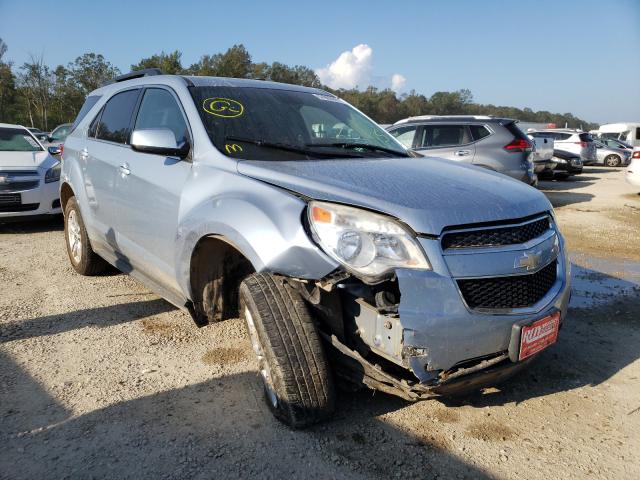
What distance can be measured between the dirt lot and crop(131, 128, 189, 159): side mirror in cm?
132

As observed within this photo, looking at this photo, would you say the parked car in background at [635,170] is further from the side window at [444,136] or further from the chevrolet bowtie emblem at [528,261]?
the chevrolet bowtie emblem at [528,261]

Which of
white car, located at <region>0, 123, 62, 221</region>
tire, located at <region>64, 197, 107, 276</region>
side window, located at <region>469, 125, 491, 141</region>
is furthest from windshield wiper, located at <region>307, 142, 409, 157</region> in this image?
side window, located at <region>469, 125, 491, 141</region>

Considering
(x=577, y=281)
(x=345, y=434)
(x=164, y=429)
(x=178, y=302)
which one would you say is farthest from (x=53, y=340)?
(x=577, y=281)

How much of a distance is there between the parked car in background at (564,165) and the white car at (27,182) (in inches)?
565

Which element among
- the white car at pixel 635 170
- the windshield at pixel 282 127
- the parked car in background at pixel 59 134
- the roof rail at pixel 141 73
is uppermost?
the roof rail at pixel 141 73

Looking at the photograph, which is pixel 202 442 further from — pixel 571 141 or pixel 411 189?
pixel 571 141

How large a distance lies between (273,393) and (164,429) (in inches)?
22.4

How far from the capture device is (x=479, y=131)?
31.5 feet

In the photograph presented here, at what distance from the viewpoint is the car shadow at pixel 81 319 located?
12.4ft

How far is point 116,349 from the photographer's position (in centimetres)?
352

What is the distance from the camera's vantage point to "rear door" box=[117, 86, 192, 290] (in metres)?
3.22

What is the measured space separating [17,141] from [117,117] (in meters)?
5.14

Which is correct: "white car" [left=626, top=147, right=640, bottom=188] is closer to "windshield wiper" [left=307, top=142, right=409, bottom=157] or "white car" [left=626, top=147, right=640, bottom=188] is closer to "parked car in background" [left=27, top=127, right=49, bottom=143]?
"windshield wiper" [left=307, top=142, right=409, bottom=157]

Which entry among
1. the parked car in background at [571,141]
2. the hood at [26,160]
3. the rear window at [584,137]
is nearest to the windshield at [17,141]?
the hood at [26,160]
